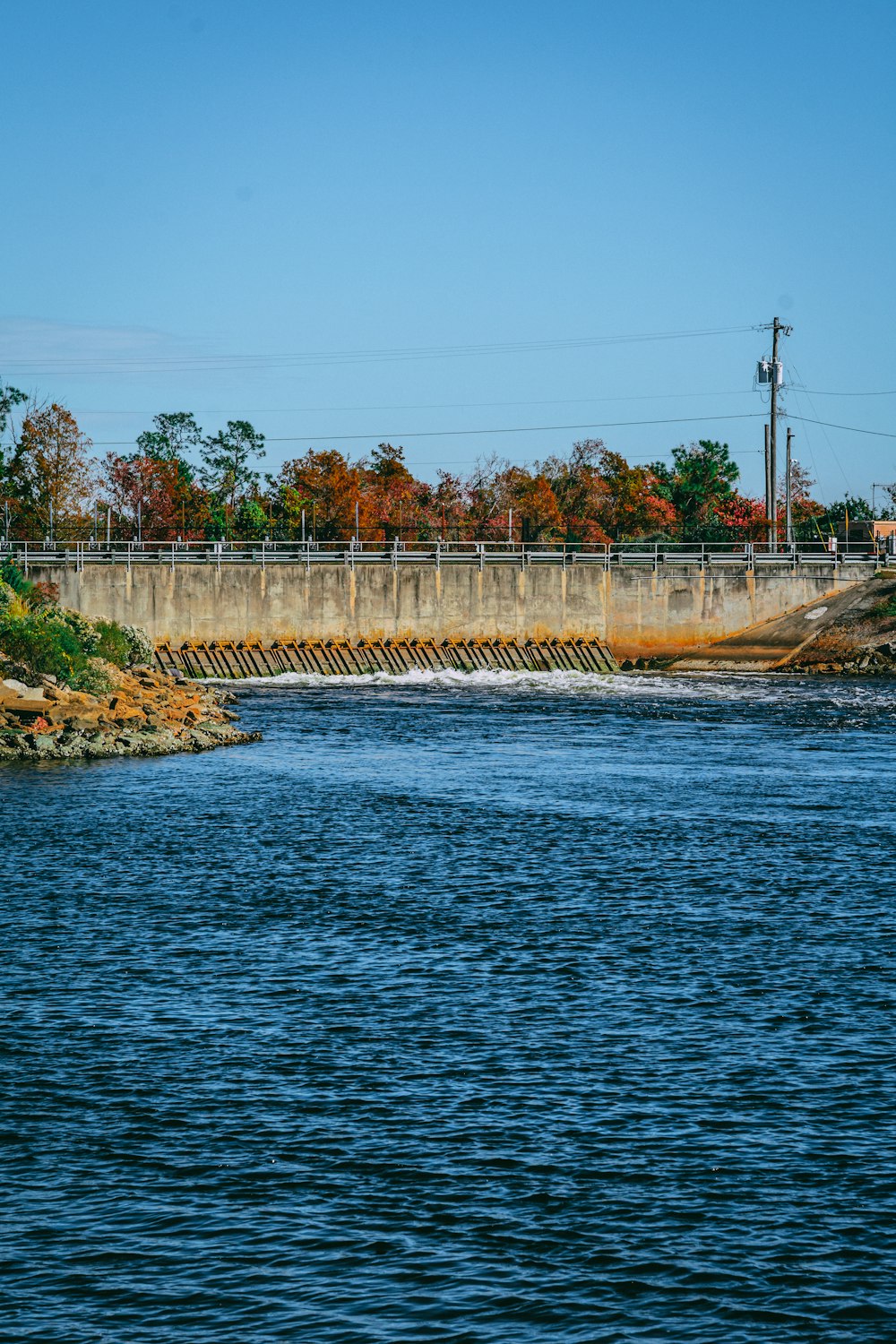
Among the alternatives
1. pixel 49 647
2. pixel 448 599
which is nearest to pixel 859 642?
pixel 448 599

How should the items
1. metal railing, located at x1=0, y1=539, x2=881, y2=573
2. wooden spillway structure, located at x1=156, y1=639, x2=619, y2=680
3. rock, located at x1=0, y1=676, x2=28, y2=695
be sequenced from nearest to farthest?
1. rock, located at x1=0, y1=676, x2=28, y2=695
2. wooden spillway structure, located at x1=156, y1=639, x2=619, y2=680
3. metal railing, located at x1=0, y1=539, x2=881, y2=573

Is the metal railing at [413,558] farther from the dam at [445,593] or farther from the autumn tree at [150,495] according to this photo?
the autumn tree at [150,495]

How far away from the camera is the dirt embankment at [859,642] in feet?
229

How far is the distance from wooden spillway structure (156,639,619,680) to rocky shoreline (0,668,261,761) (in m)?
24.6

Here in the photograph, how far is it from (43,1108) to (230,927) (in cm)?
688

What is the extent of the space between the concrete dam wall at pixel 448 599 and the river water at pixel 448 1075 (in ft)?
142

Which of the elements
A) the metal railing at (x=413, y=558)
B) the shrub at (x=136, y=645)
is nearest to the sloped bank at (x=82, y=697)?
the shrub at (x=136, y=645)

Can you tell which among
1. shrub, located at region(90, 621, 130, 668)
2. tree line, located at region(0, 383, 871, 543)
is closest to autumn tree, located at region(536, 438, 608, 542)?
tree line, located at region(0, 383, 871, 543)

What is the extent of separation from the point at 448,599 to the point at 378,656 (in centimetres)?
453

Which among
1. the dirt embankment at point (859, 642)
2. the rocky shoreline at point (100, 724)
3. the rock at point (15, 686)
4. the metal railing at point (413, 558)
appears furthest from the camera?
the metal railing at point (413, 558)

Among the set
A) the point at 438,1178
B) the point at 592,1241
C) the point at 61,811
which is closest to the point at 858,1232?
the point at 592,1241

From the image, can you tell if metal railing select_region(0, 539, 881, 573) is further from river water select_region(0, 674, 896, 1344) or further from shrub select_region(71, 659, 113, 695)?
river water select_region(0, 674, 896, 1344)

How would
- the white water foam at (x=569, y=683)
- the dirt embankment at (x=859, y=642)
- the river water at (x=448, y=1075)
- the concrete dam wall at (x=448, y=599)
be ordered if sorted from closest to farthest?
1. the river water at (x=448, y=1075)
2. the white water foam at (x=569, y=683)
3. the dirt embankment at (x=859, y=642)
4. the concrete dam wall at (x=448, y=599)

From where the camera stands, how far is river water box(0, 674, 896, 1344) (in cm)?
1017
